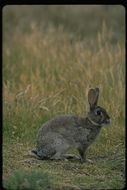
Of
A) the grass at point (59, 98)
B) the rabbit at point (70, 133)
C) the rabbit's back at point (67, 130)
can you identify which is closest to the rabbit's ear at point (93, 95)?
the rabbit at point (70, 133)

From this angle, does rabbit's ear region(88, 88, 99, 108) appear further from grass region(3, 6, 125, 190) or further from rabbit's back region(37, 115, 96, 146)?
grass region(3, 6, 125, 190)

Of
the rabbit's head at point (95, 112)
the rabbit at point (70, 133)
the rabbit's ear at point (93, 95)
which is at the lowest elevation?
the rabbit at point (70, 133)

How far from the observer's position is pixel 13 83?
34.5 feet

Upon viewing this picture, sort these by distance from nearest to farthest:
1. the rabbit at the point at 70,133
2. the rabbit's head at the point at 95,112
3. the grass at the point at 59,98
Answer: the grass at the point at 59,98, the rabbit at the point at 70,133, the rabbit's head at the point at 95,112

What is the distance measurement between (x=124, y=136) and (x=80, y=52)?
2.95m

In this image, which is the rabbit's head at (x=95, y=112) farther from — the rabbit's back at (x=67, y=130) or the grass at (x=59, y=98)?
the grass at (x=59, y=98)

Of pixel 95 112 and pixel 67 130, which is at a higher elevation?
pixel 95 112

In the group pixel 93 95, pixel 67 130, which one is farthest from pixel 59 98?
pixel 67 130

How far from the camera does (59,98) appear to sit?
9.39 meters

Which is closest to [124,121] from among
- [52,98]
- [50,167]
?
[52,98]

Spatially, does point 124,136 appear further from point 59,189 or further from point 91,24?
point 91,24

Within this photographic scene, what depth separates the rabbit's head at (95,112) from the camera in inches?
317

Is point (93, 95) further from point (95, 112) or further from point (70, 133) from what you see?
point (70, 133)

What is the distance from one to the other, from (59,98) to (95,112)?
1.36m
